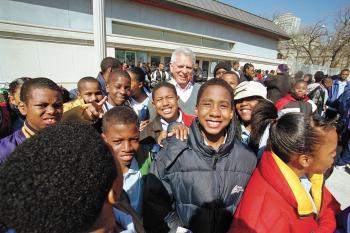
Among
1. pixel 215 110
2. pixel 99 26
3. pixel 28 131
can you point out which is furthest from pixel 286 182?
pixel 99 26

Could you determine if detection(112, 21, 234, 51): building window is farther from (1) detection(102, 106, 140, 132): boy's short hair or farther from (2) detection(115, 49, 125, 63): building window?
(1) detection(102, 106, 140, 132): boy's short hair

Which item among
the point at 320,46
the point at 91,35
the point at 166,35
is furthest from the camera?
the point at 320,46

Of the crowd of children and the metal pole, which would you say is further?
the metal pole

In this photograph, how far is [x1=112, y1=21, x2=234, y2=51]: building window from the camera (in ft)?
42.4

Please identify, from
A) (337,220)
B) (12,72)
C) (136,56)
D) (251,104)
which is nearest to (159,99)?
(251,104)

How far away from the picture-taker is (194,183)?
1455 mm

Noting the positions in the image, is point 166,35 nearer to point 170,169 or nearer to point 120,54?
point 120,54

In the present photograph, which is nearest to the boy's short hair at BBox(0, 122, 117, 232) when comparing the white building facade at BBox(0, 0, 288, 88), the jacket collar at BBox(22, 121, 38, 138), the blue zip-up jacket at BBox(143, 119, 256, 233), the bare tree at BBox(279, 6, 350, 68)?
the blue zip-up jacket at BBox(143, 119, 256, 233)

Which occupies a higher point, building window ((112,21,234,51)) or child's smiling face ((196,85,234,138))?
building window ((112,21,234,51))

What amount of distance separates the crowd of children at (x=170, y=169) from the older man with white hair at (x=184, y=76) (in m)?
0.47

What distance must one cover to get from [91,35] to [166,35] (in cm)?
547

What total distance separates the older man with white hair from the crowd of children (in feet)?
1.56

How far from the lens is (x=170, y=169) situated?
4.90 feet

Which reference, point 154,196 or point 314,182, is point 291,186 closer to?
point 314,182
